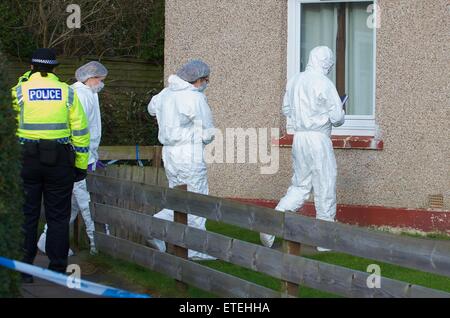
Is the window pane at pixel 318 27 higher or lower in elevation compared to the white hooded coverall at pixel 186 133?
higher

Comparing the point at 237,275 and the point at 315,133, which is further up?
the point at 315,133

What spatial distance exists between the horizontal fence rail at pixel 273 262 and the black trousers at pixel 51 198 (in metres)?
0.80

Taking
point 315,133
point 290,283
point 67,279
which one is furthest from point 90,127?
point 67,279

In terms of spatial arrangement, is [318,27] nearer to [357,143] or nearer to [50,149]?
[357,143]

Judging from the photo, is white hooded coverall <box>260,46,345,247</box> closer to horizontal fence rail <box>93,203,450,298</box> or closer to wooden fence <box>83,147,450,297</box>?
wooden fence <box>83,147,450,297</box>

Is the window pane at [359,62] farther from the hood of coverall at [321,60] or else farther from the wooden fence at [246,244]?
the wooden fence at [246,244]

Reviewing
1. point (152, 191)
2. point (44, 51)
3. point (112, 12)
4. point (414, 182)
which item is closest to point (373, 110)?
point (414, 182)

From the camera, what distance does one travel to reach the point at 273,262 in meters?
6.73

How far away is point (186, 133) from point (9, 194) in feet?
11.4

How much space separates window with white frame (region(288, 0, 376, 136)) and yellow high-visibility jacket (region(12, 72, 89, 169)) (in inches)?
167

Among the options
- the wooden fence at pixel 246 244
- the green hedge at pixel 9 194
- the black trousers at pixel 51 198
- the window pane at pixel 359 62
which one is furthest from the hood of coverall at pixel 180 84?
the green hedge at pixel 9 194

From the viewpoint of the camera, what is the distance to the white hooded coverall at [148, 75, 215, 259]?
30.3ft

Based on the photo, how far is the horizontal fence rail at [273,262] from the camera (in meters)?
5.88

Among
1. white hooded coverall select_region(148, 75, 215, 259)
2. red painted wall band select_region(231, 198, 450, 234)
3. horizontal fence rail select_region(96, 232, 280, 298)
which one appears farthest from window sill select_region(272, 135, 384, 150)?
horizontal fence rail select_region(96, 232, 280, 298)
